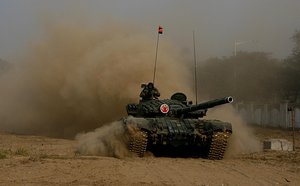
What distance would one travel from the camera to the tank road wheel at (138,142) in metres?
14.9

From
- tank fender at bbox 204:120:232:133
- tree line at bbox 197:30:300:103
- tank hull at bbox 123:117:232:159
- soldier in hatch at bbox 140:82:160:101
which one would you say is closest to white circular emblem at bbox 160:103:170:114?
tank hull at bbox 123:117:232:159

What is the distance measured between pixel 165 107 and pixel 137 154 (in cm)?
202

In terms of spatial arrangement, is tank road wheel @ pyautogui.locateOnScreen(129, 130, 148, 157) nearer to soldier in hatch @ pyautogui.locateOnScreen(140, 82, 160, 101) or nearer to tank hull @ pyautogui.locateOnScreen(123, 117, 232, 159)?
tank hull @ pyautogui.locateOnScreen(123, 117, 232, 159)

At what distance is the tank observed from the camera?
1508 cm

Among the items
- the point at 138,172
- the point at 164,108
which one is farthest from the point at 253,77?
the point at 138,172

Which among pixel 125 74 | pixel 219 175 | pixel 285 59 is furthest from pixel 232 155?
pixel 285 59

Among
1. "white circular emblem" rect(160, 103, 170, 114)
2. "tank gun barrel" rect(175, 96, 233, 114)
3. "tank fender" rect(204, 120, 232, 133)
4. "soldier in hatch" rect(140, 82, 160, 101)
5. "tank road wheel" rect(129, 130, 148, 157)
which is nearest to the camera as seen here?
"tank road wheel" rect(129, 130, 148, 157)

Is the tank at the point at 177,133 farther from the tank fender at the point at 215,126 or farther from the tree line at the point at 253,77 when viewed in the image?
the tree line at the point at 253,77

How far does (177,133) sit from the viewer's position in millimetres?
15328

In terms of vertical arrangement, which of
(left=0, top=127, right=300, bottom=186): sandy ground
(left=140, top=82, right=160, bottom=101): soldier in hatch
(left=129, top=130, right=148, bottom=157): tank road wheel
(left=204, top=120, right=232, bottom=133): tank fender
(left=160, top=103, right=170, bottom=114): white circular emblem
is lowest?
(left=0, top=127, right=300, bottom=186): sandy ground

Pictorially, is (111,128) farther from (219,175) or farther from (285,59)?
(285,59)

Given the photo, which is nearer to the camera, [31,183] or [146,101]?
[31,183]

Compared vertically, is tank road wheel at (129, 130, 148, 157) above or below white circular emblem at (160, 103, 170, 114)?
below

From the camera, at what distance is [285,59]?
4531cm
